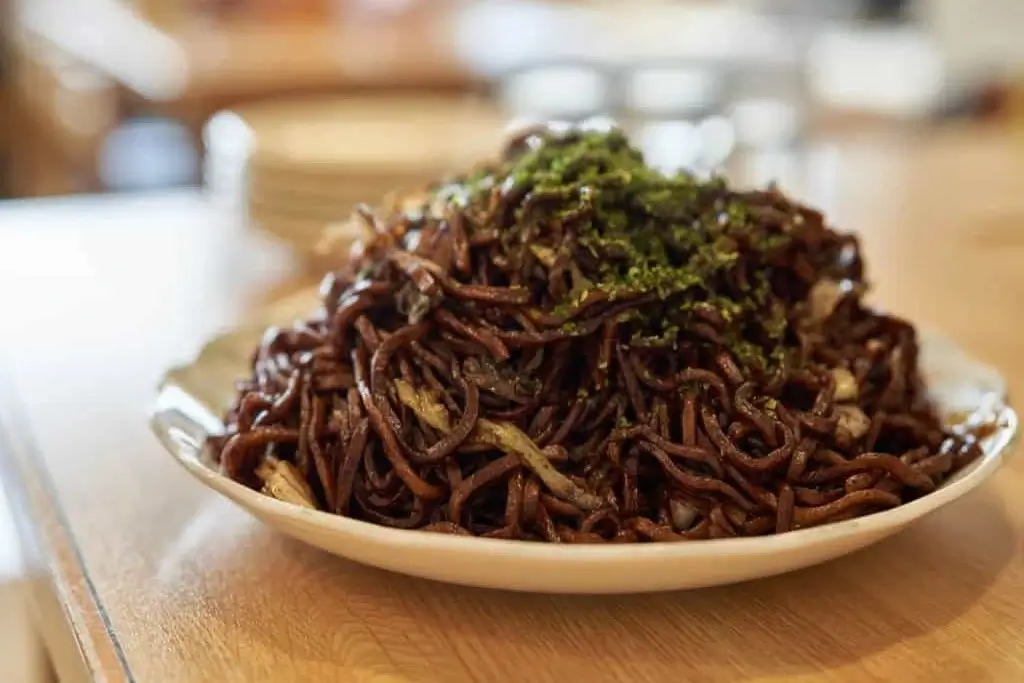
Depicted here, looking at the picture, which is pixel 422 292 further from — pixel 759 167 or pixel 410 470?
pixel 759 167

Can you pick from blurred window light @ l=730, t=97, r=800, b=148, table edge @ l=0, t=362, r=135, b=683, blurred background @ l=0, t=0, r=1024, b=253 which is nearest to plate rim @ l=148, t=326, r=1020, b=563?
table edge @ l=0, t=362, r=135, b=683

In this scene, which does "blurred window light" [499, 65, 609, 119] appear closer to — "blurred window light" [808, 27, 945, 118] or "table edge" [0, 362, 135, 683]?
"blurred window light" [808, 27, 945, 118]

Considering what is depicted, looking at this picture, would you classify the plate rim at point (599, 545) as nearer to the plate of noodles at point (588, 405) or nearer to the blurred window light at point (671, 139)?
the plate of noodles at point (588, 405)

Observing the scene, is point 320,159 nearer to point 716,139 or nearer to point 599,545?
point 599,545

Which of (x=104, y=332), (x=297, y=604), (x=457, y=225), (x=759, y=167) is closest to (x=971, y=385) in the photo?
(x=457, y=225)

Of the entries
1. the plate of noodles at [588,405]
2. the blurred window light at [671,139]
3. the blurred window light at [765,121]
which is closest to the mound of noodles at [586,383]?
the plate of noodles at [588,405]

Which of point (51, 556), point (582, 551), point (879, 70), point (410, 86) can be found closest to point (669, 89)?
point (410, 86)
